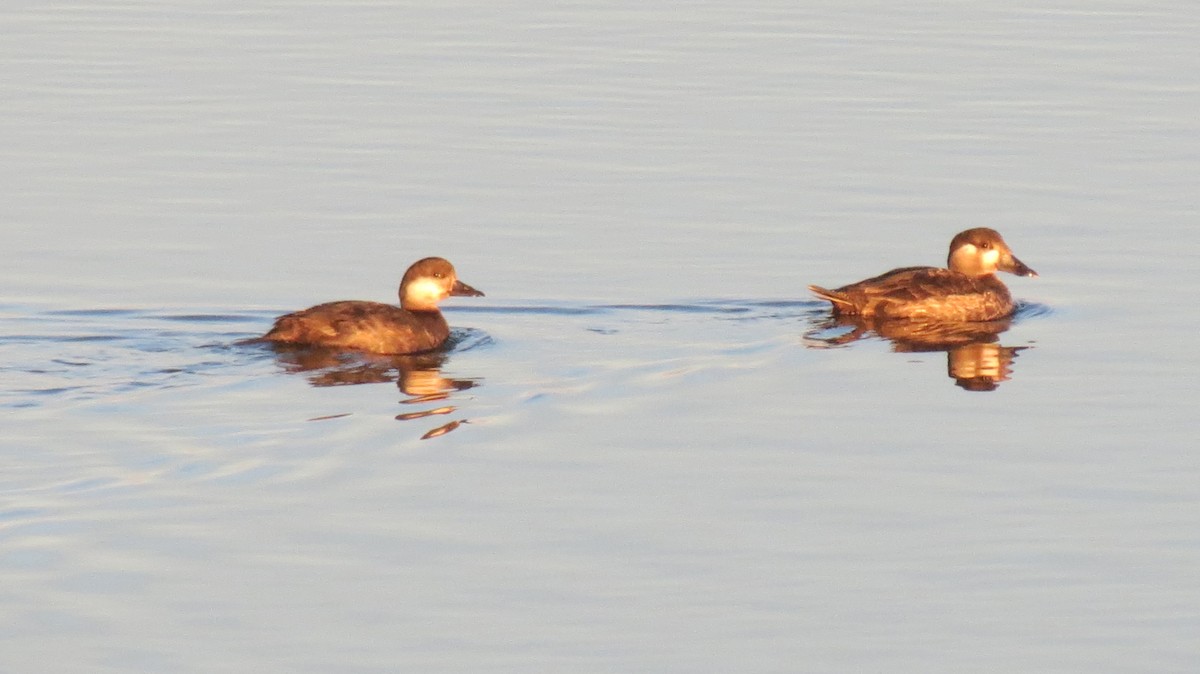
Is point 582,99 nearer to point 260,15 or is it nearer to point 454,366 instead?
point 260,15

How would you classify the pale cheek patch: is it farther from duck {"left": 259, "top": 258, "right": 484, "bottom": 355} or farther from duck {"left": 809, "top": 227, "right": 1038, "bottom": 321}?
duck {"left": 809, "top": 227, "right": 1038, "bottom": 321}

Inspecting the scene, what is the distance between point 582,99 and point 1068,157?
5180 mm

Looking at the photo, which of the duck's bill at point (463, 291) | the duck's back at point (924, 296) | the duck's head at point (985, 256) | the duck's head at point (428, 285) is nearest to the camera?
the duck's head at point (428, 285)

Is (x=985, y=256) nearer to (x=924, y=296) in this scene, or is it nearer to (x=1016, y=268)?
(x=1016, y=268)

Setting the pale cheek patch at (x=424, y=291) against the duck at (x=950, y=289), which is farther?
the duck at (x=950, y=289)

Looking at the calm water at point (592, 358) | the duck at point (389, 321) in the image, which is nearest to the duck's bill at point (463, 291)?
the duck at point (389, 321)

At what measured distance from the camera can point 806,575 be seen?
30.0 feet

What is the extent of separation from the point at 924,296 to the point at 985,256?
3.14ft

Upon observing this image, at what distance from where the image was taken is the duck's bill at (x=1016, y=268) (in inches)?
643

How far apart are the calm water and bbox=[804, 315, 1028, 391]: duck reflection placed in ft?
0.26

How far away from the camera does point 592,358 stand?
1384cm

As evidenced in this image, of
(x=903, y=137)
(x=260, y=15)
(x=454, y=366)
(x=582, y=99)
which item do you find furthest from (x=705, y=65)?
(x=454, y=366)

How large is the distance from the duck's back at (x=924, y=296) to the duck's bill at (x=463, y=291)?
2226 mm

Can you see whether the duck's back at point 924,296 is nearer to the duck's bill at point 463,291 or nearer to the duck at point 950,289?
the duck at point 950,289
